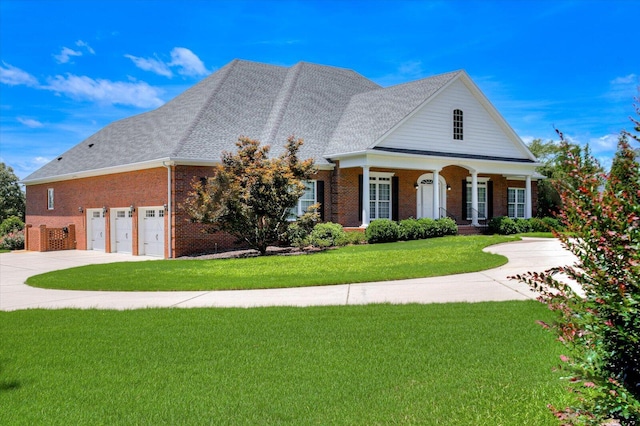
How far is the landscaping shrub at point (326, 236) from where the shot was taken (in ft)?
75.7

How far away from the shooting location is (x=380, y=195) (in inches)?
1081

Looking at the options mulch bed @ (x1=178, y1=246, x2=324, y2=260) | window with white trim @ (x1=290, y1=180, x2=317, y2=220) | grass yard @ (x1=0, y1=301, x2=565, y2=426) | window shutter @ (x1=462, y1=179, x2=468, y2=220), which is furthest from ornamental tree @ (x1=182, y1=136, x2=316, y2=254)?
window shutter @ (x1=462, y1=179, x2=468, y2=220)

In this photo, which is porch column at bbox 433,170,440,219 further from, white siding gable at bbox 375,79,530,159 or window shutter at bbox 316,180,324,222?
window shutter at bbox 316,180,324,222

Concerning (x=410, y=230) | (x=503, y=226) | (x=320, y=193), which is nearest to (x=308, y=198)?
(x=320, y=193)

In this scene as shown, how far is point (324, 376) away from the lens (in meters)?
6.05

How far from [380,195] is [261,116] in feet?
23.4

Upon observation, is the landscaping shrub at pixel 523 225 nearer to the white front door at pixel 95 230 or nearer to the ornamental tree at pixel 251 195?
→ the ornamental tree at pixel 251 195

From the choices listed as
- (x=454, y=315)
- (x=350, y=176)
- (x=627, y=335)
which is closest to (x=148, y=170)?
(x=350, y=176)

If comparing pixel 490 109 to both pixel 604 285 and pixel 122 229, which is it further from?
pixel 604 285

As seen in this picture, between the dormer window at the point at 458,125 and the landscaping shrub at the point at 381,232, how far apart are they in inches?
283

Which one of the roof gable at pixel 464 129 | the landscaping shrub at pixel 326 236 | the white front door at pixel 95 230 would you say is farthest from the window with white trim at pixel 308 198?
the white front door at pixel 95 230

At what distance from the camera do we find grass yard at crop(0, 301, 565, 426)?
5156 mm

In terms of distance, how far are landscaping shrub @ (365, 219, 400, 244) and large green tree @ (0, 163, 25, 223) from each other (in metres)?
33.5

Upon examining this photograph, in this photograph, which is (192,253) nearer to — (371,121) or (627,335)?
(371,121)
